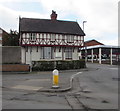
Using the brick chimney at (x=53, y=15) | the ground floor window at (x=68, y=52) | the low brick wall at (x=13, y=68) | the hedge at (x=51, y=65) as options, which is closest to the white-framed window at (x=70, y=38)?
the ground floor window at (x=68, y=52)

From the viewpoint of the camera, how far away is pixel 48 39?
33625 mm

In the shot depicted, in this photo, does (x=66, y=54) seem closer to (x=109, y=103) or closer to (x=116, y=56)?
(x=116, y=56)

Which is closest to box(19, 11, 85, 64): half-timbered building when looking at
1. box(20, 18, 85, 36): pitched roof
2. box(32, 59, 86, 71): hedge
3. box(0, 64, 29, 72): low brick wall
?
box(20, 18, 85, 36): pitched roof

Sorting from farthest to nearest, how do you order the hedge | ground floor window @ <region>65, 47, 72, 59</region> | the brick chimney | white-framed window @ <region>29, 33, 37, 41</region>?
the brick chimney < ground floor window @ <region>65, 47, 72, 59</region> < white-framed window @ <region>29, 33, 37, 41</region> < the hedge

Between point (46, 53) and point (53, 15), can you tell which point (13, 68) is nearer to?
point (46, 53)

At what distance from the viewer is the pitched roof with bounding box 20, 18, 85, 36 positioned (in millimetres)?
33438

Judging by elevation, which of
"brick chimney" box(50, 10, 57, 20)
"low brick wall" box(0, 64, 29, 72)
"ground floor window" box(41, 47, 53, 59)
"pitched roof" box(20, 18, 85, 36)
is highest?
"brick chimney" box(50, 10, 57, 20)

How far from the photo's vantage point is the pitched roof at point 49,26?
33.4 meters

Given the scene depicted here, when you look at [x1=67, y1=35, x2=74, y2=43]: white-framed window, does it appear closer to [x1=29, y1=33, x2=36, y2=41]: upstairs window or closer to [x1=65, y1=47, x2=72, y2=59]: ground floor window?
[x1=65, y1=47, x2=72, y2=59]: ground floor window

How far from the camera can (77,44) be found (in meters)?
35.2

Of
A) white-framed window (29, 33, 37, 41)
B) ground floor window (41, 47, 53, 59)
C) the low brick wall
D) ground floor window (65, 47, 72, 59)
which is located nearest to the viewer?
the low brick wall

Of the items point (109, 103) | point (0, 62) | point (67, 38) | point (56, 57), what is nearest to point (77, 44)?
point (67, 38)

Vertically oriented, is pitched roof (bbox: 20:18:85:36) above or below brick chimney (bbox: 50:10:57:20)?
below

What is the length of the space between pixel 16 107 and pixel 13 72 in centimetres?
1720
